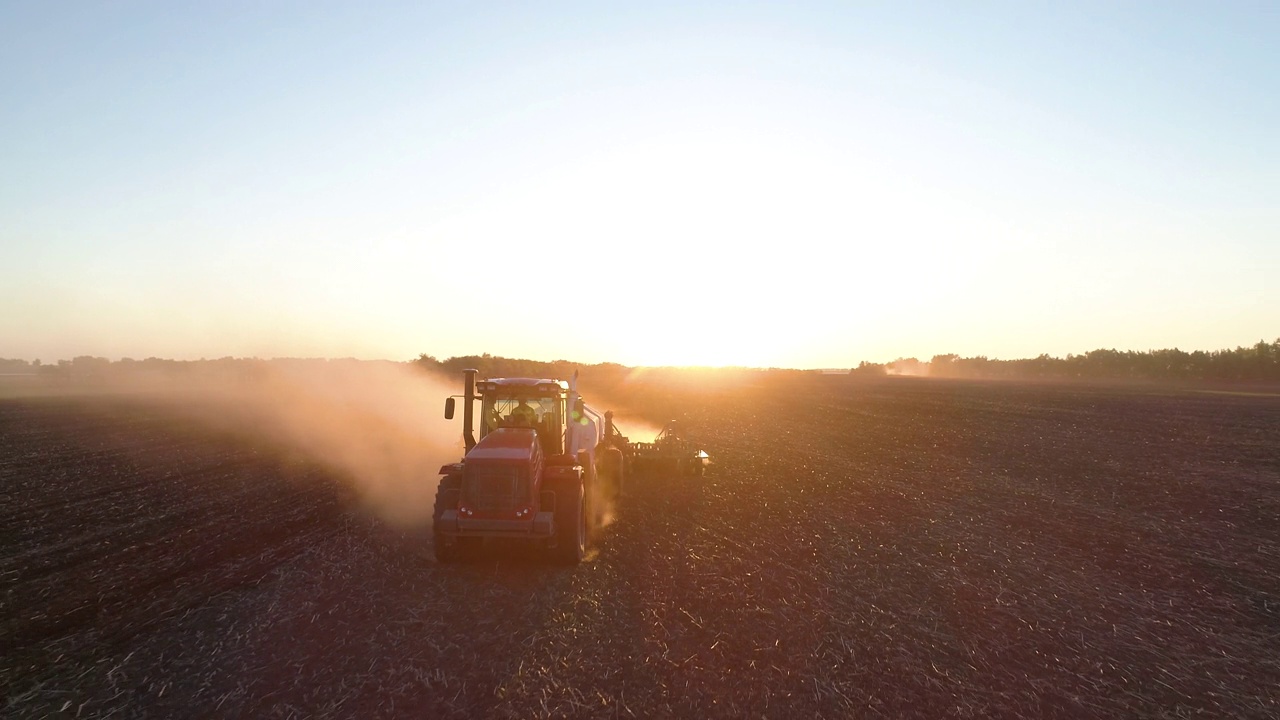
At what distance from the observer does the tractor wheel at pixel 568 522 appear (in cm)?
1309

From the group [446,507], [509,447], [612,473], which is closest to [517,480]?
[509,447]

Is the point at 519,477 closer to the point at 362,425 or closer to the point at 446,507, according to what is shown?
the point at 446,507

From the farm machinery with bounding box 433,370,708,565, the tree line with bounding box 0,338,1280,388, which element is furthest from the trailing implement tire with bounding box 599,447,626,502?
the tree line with bounding box 0,338,1280,388

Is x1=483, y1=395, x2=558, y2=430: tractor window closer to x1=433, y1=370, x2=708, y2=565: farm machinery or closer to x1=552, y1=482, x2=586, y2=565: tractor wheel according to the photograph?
x1=433, y1=370, x2=708, y2=565: farm machinery

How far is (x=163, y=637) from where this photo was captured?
9695mm

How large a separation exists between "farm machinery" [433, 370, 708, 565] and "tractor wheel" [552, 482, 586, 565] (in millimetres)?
18

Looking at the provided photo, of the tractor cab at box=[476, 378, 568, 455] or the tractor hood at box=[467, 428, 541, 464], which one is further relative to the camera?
the tractor cab at box=[476, 378, 568, 455]

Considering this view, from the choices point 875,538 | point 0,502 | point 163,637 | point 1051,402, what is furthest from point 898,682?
point 1051,402

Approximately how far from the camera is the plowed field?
835cm

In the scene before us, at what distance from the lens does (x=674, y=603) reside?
1127 cm

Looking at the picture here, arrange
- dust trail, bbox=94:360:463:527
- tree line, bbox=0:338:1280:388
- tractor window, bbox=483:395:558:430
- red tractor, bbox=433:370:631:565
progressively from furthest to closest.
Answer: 1. tree line, bbox=0:338:1280:388
2. dust trail, bbox=94:360:463:527
3. tractor window, bbox=483:395:558:430
4. red tractor, bbox=433:370:631:565

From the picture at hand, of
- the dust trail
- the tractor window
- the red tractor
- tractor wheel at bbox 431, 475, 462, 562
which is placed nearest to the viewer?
the red tractor

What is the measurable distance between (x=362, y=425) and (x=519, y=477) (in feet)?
105

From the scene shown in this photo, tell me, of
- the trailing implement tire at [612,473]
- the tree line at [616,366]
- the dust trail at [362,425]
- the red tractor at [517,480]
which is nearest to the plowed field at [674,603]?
the trailing implement tire at [612,473]
